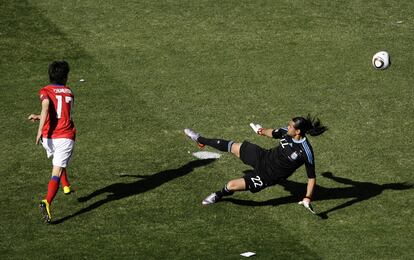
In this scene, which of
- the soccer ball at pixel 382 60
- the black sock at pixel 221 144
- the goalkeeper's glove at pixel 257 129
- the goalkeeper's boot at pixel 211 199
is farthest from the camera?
the soccer ball at pixel 382 60

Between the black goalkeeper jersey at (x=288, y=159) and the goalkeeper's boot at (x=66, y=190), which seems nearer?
the black goalkeeper jersey at (x=288, y=159)

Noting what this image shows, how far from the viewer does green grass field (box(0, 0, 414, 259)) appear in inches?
626

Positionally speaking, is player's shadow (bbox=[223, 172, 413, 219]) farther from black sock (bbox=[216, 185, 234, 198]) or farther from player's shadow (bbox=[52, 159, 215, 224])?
player's shadow (bbox=[52, 159, 215, 224])

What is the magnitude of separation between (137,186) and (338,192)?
4.27m

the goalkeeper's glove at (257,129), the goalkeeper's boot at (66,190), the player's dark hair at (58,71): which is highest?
the player's dark hair at (58,71)

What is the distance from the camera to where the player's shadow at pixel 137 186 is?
17.2m

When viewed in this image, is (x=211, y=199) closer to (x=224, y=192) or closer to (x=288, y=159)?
(x=224, y=192)

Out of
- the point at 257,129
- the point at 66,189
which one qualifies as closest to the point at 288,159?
the point at 257,129

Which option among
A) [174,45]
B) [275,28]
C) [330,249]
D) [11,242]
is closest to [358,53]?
[275,28]

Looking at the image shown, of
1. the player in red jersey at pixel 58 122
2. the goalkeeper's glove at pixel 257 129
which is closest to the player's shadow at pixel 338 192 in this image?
the goalkeeper's glove at pixel 257 129

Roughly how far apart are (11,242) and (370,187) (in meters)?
7.64

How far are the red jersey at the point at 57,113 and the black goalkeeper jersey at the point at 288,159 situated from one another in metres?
3.94

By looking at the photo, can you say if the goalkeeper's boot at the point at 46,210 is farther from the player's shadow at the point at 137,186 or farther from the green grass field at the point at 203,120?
the player's shadow at the point at 137,186

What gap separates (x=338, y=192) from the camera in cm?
1797
